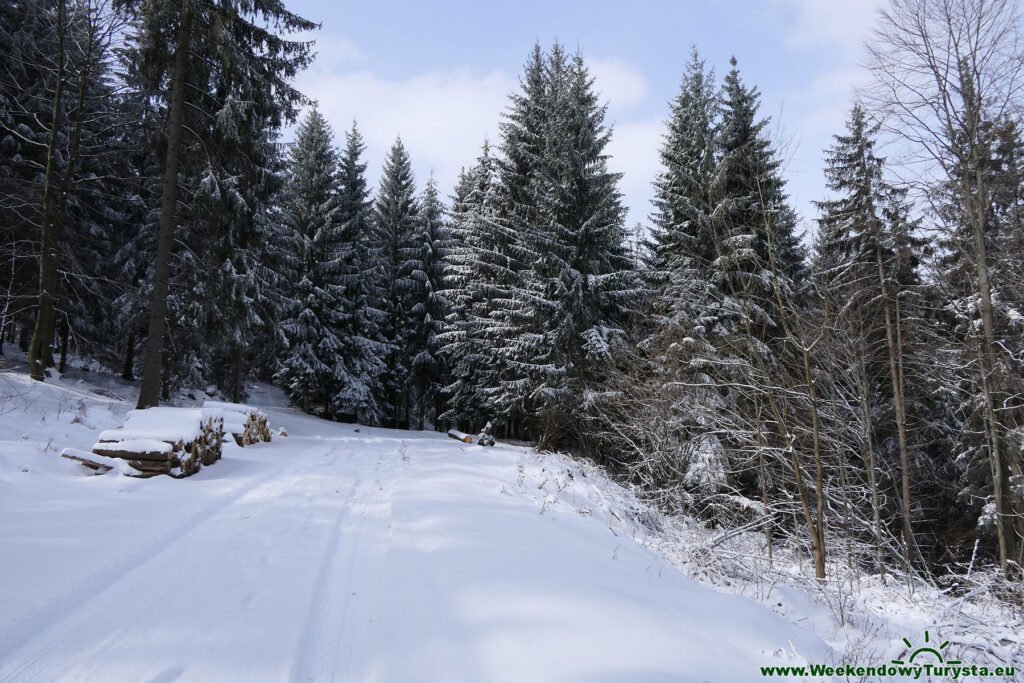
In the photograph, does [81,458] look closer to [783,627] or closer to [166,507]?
[166,507]

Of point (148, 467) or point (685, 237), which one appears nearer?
point (148, 467)

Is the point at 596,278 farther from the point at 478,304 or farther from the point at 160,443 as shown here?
the point at 160,443

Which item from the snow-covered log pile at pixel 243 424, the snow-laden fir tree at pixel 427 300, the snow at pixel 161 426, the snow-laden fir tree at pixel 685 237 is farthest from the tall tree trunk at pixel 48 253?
the snow-laden fir tree at pixel 685 237

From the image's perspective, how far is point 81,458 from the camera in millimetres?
6160

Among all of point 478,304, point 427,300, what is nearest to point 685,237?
point 478,304

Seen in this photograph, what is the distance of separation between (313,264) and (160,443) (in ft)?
55.4

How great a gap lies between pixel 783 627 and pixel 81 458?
820 centimetres

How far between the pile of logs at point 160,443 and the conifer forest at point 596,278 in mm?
4531

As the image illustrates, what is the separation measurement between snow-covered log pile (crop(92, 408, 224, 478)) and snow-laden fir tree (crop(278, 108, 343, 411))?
43.4 feet

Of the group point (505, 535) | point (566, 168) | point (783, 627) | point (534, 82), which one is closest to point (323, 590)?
point (505, 535)

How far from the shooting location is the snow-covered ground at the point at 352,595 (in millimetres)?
2590

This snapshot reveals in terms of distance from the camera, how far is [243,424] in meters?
10.7

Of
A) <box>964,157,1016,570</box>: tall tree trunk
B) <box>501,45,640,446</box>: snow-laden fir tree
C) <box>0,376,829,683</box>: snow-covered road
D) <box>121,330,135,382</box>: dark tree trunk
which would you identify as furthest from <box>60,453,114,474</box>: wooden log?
<box>121,330,135,382</box>: dark tree trunk

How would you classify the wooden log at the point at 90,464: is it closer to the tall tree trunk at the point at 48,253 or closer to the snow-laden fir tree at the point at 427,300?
the tall tree trunk at the point at 48,253
